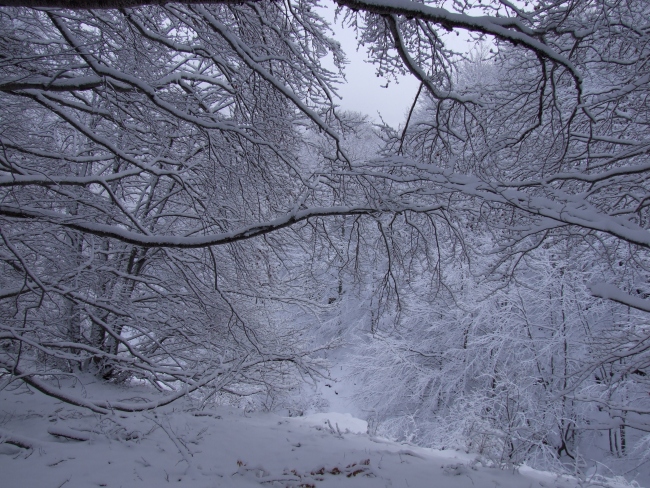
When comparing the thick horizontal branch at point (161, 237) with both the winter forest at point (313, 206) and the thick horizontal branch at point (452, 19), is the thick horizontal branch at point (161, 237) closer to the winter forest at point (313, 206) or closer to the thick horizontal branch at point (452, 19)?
the winter forest at point (313, 206)

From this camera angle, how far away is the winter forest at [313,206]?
9.86 ft

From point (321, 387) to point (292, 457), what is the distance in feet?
36.1

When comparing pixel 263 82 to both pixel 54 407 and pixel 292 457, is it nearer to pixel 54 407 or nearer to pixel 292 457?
pixel 292 457

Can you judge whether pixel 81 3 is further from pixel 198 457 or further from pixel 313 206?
pixel 198 457

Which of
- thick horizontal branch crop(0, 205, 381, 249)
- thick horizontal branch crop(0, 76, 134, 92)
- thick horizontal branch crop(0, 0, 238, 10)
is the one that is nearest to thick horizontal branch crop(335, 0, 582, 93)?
thick horizontal branch crop(0, 0, 238, 10)

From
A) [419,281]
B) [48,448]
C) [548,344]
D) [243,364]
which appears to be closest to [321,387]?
[419,281]

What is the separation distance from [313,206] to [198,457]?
7.84 feet

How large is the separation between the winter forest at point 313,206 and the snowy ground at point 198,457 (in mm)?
123

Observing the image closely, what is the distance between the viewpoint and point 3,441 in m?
2.93

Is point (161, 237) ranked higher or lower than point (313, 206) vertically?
lower

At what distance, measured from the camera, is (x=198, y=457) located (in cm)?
333

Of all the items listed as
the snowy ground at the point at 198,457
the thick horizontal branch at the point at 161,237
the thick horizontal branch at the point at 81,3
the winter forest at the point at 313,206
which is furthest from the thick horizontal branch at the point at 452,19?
the snowy ground at the point at 198,457

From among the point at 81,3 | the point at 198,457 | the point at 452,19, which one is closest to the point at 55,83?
the point at 81,3

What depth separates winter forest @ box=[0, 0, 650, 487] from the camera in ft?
9.86
